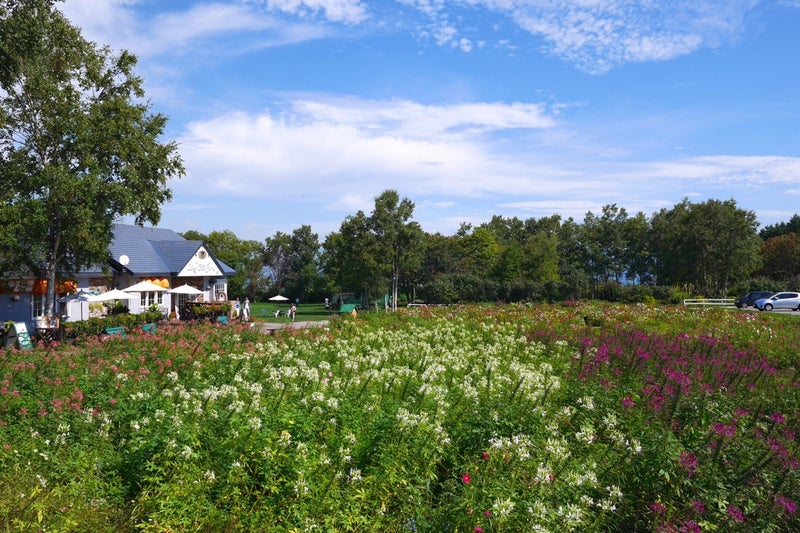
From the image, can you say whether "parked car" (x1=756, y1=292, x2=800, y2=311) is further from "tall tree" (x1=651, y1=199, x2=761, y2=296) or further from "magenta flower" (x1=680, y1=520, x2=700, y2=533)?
"magenta flower" (x1=680, y1=520, x2=700, y2=533)

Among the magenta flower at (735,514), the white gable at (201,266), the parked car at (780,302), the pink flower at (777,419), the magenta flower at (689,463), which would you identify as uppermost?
the white gable at (201,266)

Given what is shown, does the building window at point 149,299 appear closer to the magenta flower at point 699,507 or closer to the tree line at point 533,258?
the tree line at point 533,258

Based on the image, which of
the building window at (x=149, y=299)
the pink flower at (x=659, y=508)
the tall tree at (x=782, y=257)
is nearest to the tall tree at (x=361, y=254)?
the building window at (x=149, y=299)

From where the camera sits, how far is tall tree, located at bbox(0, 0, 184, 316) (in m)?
19.3

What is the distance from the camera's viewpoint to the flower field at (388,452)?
4.36m

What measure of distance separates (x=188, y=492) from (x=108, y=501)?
0.89m

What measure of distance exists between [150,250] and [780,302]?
4203 cm

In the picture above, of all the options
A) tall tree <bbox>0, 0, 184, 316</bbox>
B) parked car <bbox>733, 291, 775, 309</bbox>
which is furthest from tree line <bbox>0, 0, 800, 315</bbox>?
parked car <bbox>733, 291, 775, 309</bbox>

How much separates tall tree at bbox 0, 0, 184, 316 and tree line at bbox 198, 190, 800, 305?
24.0 m

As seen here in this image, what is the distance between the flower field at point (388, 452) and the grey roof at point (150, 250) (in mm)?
25397

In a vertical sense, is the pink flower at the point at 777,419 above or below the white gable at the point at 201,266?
below

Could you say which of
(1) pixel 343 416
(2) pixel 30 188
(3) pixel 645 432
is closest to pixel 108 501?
(1) pixel 343 416

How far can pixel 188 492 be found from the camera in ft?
14.5

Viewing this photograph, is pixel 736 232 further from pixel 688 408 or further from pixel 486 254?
pixel 688 408
